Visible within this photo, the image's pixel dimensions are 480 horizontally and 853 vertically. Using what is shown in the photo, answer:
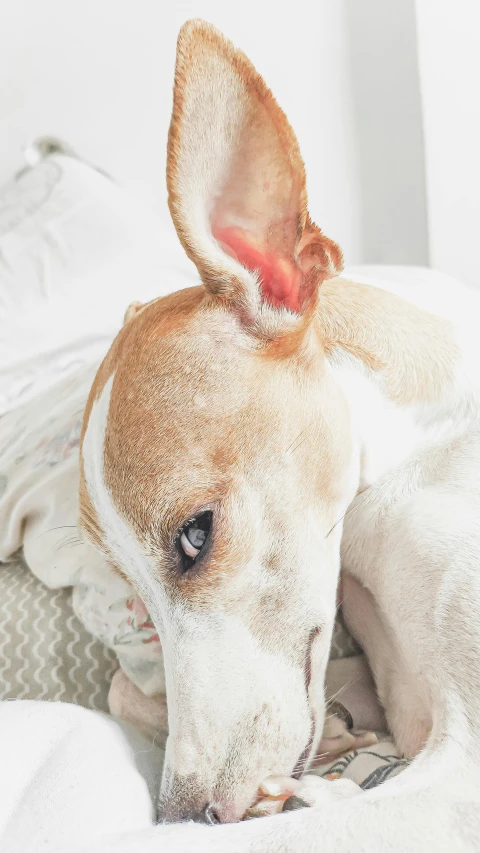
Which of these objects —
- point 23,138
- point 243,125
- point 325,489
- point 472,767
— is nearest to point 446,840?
point 472,767

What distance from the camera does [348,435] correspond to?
3.91 ft

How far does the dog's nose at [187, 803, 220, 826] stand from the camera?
0.90 meters

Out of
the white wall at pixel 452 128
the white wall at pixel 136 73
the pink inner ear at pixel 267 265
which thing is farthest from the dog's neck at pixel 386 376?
the white wall at pixel 136 73

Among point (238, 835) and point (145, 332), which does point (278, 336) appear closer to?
point (145, 332)

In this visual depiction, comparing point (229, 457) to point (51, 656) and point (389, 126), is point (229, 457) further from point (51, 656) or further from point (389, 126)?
point (389, 126)

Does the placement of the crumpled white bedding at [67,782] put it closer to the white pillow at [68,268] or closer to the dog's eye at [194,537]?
the dog's eye at [194,537]

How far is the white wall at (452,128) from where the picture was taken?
2922mm

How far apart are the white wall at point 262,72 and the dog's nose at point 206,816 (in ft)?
8.92

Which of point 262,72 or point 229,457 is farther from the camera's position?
point 262,72

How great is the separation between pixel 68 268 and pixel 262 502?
178cm

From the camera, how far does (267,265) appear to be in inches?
45.6

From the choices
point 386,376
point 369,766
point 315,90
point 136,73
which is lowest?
point 369,766

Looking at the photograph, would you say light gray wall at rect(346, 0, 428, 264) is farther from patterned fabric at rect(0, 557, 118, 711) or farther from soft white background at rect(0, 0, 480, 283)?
patterned fabric at rect(0, 557, 118, 711)

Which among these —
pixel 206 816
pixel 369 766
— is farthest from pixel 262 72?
pixel 206 816
